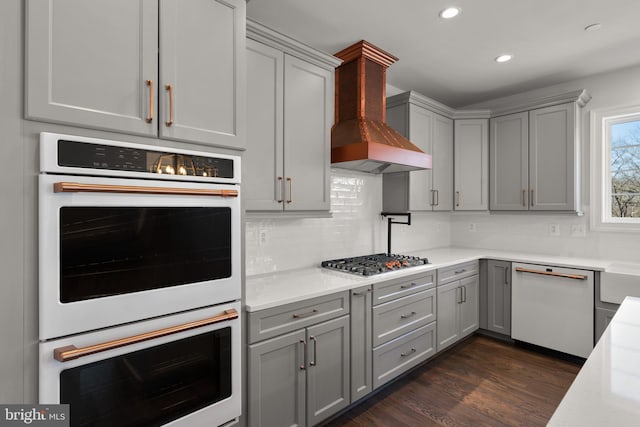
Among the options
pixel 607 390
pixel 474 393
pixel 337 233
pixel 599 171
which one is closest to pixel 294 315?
pixel 337 233

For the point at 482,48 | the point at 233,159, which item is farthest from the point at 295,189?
the point at 482,48

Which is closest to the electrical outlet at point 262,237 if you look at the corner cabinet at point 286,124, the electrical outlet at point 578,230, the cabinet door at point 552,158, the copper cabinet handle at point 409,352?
the corner cabinet at point 286,124

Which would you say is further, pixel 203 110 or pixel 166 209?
pixel 203 110

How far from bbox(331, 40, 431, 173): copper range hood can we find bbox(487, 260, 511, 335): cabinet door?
1.45 meters

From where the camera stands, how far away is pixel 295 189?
2.27 metres

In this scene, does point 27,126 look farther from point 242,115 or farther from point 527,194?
point 527,194

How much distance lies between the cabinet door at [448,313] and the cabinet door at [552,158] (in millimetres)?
1275

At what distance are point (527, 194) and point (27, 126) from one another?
3947 mm

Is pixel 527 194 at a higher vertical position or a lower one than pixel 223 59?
lower

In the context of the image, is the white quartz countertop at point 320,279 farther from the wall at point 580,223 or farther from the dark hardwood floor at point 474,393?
the dark hardwood floor at point 474,393

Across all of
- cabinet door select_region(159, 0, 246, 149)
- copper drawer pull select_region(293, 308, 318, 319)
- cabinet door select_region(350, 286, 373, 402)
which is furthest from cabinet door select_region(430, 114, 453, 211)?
cabinet door select_region(159, 0, 246, 149)

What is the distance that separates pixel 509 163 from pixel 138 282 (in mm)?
3698

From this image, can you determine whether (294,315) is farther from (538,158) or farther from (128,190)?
(538,158)

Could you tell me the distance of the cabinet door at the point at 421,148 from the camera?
332 cm
